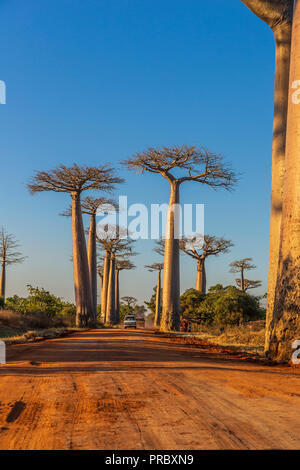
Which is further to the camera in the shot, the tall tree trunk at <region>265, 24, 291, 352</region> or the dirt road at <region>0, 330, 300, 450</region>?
the tall tree trunk at <region>265, 24, 291, 352</region>

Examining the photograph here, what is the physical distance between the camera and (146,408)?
327 cm

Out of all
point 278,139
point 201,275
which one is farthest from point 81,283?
point 278,139

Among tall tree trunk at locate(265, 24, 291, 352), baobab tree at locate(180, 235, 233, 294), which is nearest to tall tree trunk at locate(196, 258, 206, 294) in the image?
baobab tree at locate(180, 235, 233, 294)

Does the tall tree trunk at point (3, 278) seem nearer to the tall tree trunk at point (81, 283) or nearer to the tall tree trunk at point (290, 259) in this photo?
the tall tree trunk at point (81, 283)

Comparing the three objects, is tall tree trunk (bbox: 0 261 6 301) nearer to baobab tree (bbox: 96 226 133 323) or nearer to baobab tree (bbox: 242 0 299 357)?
baobab tree (bbox: 96 226 133 323)

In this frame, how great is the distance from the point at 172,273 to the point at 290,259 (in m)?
18.0

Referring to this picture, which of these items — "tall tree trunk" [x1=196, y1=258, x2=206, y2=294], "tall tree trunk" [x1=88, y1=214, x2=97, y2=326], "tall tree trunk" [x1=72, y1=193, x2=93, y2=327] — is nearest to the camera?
"tall tree trunk" [x1=72, y1=193, x2=93, y2=327]

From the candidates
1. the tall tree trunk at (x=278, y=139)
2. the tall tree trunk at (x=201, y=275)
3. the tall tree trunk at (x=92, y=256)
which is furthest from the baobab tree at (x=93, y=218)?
the tall tree trunk at (x=278, y=139)

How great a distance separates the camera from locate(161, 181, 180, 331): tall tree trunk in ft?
83.3

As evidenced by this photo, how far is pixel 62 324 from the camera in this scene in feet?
91.0

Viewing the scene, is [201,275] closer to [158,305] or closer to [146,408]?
[158,305]

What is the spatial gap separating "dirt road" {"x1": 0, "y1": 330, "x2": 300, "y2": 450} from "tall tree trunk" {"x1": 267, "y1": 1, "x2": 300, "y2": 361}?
213cm

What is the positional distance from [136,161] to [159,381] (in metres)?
21.5
